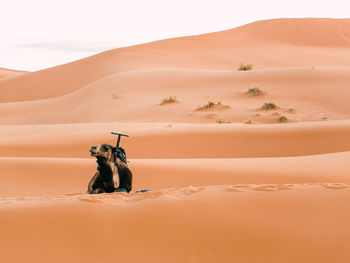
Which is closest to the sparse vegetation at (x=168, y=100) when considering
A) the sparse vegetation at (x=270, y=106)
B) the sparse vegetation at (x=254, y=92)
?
the sparse vegetation at (x=254, y=92)

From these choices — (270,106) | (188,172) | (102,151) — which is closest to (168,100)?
(270,106)

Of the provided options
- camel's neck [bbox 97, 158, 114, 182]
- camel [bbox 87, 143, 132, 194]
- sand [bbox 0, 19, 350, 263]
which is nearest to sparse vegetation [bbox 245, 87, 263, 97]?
sand [bbox 0, 19, 350, 263]

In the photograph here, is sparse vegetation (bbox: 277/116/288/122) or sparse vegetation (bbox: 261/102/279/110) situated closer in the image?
sparse vegetation (bbox: 277/116/288/122)

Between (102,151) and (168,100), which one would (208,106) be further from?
(102,151)

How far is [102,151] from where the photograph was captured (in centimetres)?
578

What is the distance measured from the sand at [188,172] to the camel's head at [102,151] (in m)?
0.49

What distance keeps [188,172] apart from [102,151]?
4.84 meters

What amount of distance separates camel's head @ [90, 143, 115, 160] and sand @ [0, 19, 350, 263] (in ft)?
1.61

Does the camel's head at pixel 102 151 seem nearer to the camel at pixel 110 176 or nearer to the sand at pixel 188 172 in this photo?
the camel at pixel 110 176

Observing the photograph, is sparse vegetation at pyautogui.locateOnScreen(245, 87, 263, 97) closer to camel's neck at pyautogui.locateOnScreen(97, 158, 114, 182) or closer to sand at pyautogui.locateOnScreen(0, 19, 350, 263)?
sand at pyautogui.locateOnScreen(0, 19, 350, 263)

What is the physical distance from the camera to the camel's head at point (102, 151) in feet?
18.5

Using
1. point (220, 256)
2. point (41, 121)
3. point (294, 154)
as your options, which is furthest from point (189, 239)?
point (41, 121)

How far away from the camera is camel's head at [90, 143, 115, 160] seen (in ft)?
18.5

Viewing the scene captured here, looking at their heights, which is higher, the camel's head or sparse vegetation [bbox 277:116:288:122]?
sparse vegetation [bbox 277:116:288:122]
